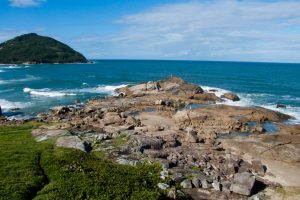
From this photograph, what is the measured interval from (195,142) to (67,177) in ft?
70.7

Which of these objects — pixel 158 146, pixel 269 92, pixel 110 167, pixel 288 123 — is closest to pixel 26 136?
pixel 158 146

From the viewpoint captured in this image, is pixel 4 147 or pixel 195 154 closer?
pixel 4 147

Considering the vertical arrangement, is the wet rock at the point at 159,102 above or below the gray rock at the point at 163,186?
below

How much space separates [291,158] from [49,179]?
25682 mm

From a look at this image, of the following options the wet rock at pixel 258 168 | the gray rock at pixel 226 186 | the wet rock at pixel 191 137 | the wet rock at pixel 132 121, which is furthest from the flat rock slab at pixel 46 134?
the wet rock at pixel 258 168

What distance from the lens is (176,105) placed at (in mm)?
72062

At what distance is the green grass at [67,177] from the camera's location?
25.0 metres

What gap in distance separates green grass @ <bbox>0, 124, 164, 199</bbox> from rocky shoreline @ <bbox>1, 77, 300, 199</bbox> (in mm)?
2062

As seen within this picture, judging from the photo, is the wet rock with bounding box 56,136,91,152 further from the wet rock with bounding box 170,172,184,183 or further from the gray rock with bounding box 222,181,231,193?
the gray rock with bounding box 222,181,231,193

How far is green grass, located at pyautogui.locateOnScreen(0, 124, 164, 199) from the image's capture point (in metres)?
25.0

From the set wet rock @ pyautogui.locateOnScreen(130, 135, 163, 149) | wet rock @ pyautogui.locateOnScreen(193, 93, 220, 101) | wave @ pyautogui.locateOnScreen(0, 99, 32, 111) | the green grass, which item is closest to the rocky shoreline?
wet rock @ pyautogui.locateOnScreen(130, 135, 163, 149)

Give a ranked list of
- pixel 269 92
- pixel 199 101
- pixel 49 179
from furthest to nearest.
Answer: pixel 269 92 → pixel 199 101 → pixel 49 179

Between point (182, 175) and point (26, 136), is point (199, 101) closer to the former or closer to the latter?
point (26, 136)

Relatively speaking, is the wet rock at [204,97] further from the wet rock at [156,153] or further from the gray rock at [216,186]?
the gray rock at [216,186]
